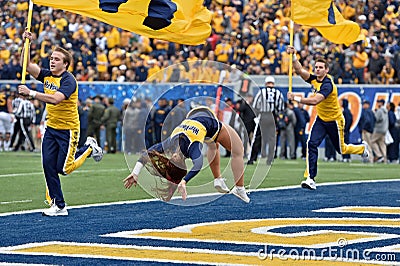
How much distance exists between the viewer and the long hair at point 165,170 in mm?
10164

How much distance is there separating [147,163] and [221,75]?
5.51ft

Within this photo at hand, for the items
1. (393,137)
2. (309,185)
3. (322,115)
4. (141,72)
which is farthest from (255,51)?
(309,185)

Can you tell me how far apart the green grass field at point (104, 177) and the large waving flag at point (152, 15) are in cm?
184

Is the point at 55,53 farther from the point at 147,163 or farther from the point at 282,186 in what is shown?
the point at 282,186

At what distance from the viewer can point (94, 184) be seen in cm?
1573

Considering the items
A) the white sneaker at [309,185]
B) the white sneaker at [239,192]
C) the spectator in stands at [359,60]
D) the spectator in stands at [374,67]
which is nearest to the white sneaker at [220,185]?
the white sneaker at [239,192]

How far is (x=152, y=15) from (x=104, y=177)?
5.56 meters

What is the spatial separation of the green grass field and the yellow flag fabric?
247 cm

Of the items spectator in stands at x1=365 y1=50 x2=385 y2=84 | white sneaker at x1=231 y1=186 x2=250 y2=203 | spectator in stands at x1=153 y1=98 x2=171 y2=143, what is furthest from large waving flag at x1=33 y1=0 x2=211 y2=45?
spectator in stands at x1=365 y1=50 x2=385 y2=84

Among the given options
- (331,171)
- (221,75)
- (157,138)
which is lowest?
(331,171)

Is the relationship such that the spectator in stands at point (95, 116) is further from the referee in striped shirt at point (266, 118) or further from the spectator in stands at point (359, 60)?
the spectator in stands at point (359, 60)

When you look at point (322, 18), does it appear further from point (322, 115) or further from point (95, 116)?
point (95, 116)

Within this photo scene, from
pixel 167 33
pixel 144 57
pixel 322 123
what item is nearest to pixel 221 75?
pixel 167 33

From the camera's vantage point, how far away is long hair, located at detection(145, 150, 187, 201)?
10.2 m
